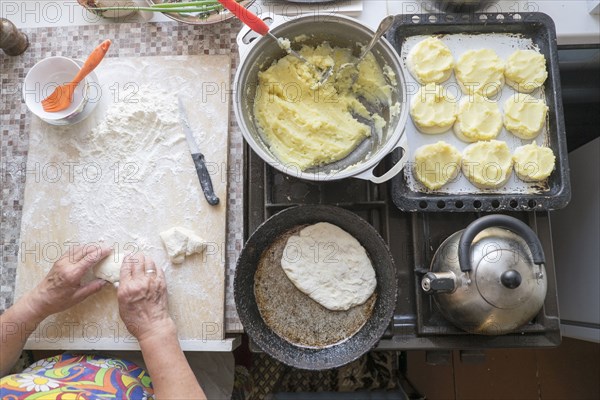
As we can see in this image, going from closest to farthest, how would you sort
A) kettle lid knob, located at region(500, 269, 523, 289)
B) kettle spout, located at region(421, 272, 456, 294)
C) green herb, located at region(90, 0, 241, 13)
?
kettle lid knob, located at region(500, 269, 523, 289), kettle spout, located at region(421, 272, 456, 294), green herb, located at region(90, 0, 241, 13)

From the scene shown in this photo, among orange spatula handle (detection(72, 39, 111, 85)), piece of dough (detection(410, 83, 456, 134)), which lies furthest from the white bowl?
piece of dough (detection(410, 83, 456, 134))

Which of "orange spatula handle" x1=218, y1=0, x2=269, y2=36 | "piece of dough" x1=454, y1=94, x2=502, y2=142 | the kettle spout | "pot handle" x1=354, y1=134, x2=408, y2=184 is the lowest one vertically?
the kettle spout

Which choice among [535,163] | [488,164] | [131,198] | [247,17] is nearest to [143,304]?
[131,198]

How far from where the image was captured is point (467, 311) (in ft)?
3.65

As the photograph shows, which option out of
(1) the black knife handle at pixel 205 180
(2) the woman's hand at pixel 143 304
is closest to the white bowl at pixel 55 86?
(1) the black knife handle at pixel 205 180

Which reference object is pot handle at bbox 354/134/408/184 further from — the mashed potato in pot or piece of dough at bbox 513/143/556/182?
piece of dough at bbox 513/143/556/182

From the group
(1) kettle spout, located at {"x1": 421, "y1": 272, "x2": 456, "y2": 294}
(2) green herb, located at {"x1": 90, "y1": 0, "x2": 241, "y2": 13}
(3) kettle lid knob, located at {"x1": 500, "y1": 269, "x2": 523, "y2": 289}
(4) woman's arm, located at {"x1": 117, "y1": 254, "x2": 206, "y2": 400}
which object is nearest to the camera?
(3) kettle lid knob, located at {"x1": 500, "y1": 269, "x2": 523, "y2": 289}

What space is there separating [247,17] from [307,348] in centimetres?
80

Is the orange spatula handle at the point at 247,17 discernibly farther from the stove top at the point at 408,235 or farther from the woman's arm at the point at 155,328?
the woman's arm at the point at 155,328

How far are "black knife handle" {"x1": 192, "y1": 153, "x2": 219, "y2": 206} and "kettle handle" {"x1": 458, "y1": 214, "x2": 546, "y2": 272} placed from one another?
2.04 feet

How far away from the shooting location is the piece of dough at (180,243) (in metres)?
1.25

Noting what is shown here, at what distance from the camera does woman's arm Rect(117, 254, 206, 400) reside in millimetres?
1184

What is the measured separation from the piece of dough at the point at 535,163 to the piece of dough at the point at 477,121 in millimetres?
91

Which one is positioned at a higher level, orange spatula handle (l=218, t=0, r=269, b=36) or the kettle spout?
orange spatula handle (l=218, t=0, r=269, b=36)
